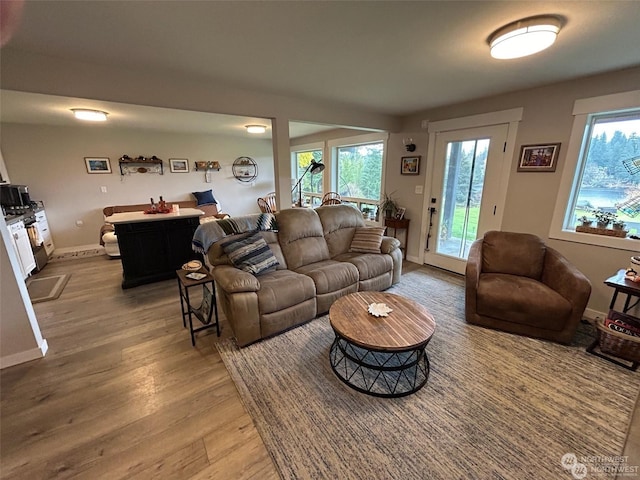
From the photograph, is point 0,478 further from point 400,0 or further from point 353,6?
point 400,0

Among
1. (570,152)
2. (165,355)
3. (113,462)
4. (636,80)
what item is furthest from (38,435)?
(636,80)

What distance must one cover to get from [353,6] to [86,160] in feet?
19.3

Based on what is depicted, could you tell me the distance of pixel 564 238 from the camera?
9.25 feet

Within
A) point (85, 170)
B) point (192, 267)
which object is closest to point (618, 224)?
point (192, 267)

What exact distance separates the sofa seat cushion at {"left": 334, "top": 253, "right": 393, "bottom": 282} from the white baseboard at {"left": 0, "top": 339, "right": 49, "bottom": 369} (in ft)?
9.29

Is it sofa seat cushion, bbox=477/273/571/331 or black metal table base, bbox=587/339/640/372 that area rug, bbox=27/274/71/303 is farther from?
black metal table base, bbox=587/339/640/372

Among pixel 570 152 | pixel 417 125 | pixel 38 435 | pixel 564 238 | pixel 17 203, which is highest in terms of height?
pixel 417 125

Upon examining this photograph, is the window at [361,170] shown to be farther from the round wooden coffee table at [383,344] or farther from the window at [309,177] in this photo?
the round wooden coffee table at [383,344]

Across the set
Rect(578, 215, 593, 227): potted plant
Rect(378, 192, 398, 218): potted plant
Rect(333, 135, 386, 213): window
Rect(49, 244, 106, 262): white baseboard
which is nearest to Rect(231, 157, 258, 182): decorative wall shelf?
Rect(333, 135, 386, 213): window

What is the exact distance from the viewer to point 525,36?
1581 millimetres

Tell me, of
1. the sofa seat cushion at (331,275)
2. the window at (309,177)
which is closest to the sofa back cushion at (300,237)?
the sofa seat cushion at (331,275)

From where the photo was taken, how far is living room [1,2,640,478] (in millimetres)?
2215

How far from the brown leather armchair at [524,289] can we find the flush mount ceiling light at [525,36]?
1.73 metres

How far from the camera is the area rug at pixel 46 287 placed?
3100mm
